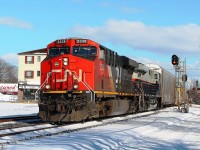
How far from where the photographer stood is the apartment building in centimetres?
7975

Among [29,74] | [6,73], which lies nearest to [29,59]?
[29,74]

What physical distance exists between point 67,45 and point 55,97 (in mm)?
2791

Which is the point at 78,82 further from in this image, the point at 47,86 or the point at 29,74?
the point at 29,74

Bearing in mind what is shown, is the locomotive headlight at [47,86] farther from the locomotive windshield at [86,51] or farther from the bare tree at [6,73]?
the bare tree at [6,73]

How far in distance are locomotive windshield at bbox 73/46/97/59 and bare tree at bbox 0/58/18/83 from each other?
11503 cm

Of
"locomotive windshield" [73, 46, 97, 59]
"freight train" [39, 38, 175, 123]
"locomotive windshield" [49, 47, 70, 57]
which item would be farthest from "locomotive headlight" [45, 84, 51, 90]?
"locomotive windshield" [73, 46, 97, 59]

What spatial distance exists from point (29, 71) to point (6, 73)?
58.9 m

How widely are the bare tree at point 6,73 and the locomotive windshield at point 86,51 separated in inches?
4529

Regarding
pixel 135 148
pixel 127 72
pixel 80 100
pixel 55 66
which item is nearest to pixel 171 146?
pixel 135 148

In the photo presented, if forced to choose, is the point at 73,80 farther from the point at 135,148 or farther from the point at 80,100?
the point at 135,148

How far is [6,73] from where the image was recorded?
449ft

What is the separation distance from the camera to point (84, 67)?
18.0 m

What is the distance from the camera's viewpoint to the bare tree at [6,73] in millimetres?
132550

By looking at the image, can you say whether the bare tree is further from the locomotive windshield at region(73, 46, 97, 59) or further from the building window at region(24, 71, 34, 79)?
→ the locomotive windshield at region(73, 46, 97, 59)
